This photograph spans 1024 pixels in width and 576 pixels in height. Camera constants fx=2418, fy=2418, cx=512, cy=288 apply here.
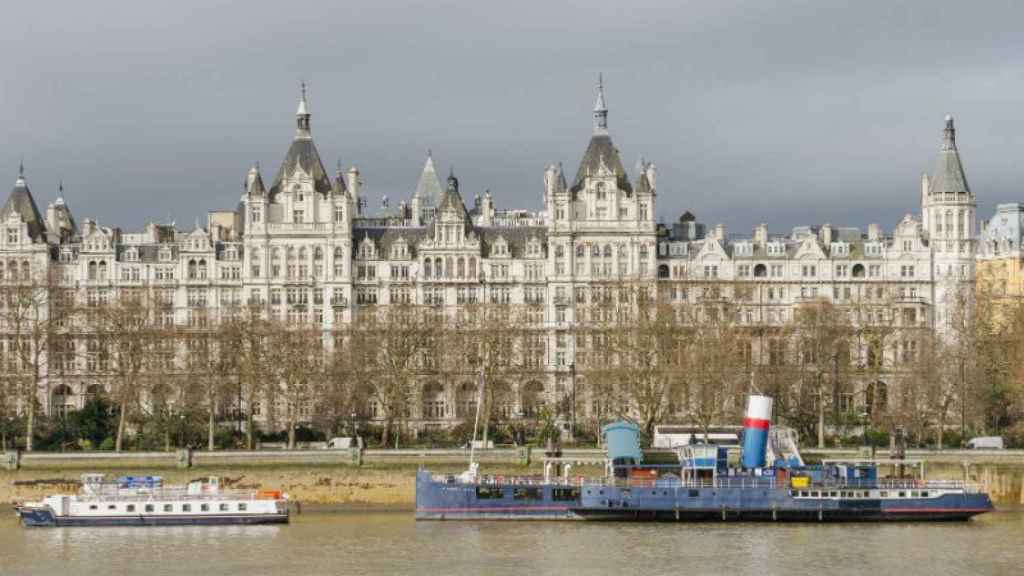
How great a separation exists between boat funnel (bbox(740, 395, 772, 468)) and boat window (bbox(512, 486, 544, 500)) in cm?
932

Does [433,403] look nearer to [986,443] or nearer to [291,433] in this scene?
A: [291,433]

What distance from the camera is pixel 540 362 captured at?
6334 inches

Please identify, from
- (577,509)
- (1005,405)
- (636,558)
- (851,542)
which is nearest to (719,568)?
(636,558)

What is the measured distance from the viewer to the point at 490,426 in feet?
492

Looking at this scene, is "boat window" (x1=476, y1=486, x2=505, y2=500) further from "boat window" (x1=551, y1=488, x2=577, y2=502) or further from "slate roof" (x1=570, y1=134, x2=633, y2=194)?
"slate roof" (x1=570, y1=134, x2=633, y2=194)

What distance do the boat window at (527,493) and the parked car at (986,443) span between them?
30746 millimetres

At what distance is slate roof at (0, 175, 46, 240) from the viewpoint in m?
A: 164

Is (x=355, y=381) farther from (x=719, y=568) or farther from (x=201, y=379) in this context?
(x=719, y=568)

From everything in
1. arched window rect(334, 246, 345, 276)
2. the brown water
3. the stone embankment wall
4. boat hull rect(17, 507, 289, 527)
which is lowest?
the brown water

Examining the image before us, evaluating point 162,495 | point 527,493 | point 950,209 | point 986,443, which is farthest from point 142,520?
point 950,209

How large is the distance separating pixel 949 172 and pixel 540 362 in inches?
1189

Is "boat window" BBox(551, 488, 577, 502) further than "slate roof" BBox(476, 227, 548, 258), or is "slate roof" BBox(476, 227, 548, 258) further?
"slate roof" BBox(476, 227, 548, 258)

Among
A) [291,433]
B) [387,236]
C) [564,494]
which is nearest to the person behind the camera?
[564,494]

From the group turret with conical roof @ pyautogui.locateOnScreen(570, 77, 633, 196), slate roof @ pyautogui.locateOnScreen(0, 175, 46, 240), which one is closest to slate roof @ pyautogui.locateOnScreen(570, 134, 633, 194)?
turret with conical roof @ pyautogui.locateOnScreen(570, 77, 633, 196)
